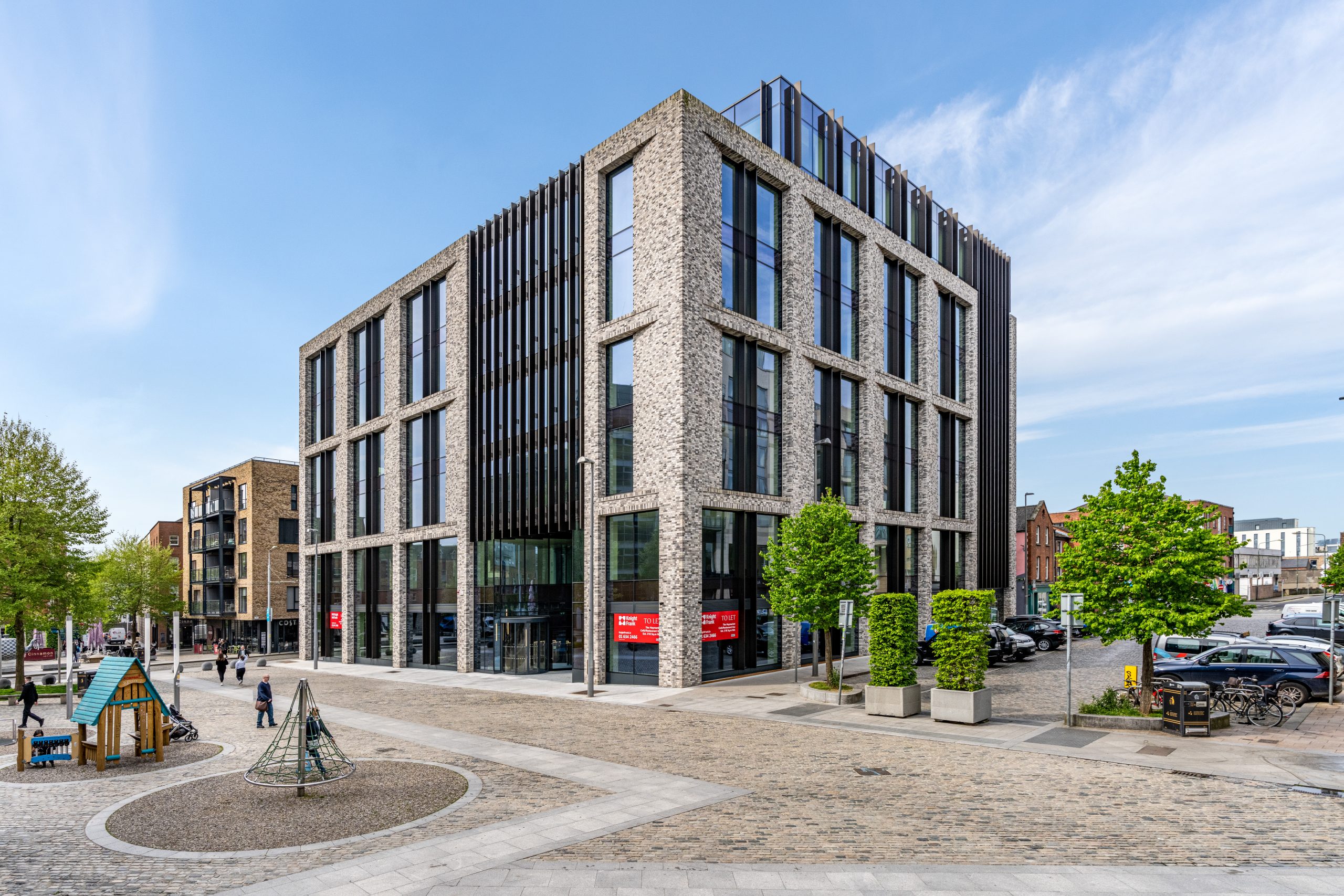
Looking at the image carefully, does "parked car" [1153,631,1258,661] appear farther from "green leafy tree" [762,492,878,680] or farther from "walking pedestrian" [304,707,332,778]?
"walking pedestrian" [304,707,332,778]

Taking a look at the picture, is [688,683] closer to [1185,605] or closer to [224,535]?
[1185,605]

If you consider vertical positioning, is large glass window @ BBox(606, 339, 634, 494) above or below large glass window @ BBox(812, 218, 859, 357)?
below

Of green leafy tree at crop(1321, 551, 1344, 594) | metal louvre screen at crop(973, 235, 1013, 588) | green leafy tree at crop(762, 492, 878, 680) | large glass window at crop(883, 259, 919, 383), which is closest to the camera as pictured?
green leafy tree at crop(762, 492, 878, 680)

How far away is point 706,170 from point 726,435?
9869 mm

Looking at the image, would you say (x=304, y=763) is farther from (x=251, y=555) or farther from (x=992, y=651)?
(x=251, y=555)

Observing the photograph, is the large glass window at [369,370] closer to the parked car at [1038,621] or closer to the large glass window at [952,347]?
the large glass window at [952,347]

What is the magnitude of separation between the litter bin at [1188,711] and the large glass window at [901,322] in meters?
25.1

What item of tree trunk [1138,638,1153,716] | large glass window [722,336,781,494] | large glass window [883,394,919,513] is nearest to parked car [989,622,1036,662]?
large glass window [883,394,919,513]

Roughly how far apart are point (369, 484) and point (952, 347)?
113ft

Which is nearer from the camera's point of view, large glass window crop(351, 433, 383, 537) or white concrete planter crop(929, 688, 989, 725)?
white concrete planter crop(929, 688, 989, 725)

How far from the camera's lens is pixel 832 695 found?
24.5 meters

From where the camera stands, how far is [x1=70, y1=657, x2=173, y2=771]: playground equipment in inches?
675

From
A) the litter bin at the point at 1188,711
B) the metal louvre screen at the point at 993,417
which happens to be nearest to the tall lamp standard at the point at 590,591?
the litter bin at the point at 1188,711

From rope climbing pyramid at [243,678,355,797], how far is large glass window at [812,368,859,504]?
24380mm
